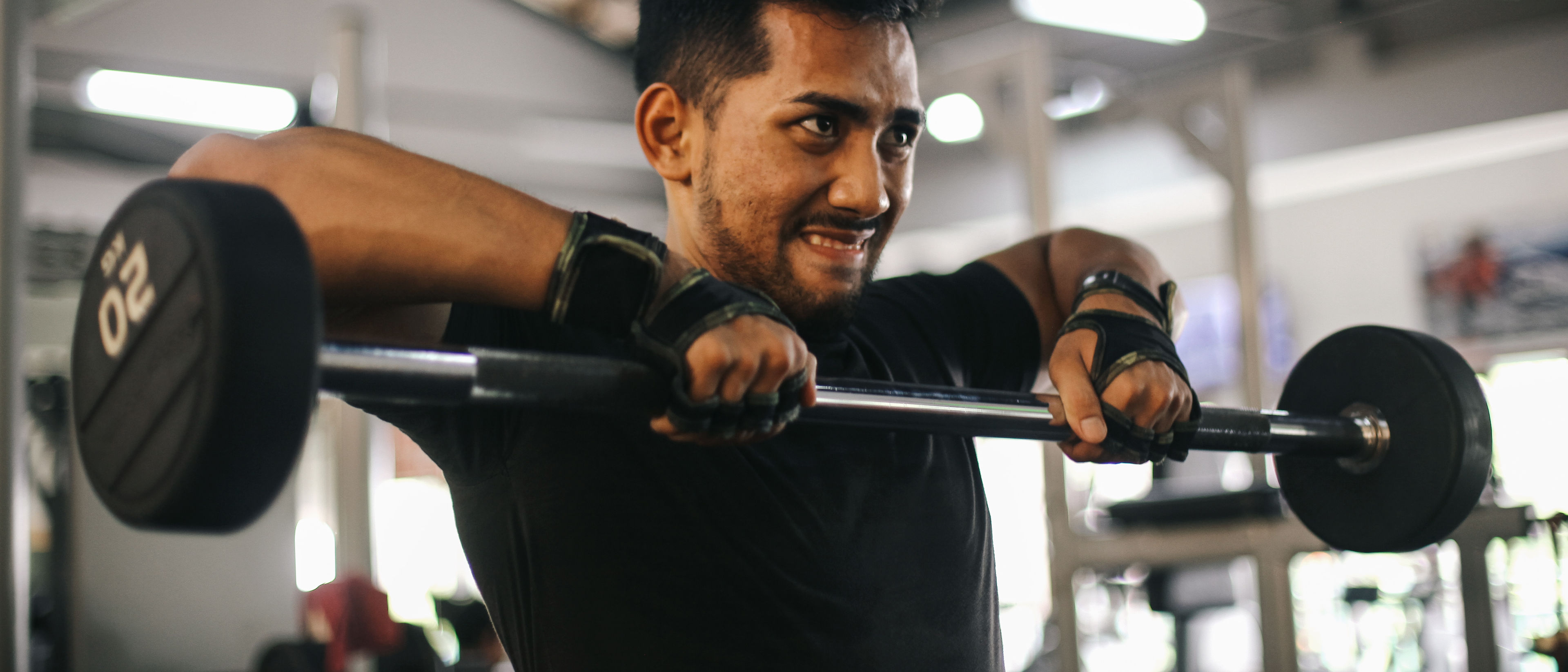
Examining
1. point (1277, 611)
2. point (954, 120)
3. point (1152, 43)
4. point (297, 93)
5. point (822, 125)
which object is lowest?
point (1277, 611)

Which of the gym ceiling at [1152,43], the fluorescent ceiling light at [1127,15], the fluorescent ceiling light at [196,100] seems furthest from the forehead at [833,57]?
the gym ceiling at [1152,43]

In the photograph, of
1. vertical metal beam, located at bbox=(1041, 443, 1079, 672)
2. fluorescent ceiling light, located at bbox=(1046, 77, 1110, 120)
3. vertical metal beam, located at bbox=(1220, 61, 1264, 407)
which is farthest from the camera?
fluorescent ceiling light, located at bbox=(1046, 77, 1110, 120)

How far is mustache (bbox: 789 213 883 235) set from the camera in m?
1.20

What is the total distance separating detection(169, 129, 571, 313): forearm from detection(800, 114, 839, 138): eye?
40 centimetres

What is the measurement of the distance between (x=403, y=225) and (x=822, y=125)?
494 mm

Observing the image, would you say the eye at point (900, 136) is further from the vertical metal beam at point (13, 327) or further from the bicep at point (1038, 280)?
the vertical metal beam at point (13, 327)

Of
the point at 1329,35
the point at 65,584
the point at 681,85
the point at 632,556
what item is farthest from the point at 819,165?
the point at 1329,35

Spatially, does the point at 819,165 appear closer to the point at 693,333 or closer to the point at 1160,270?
the point at 693,333

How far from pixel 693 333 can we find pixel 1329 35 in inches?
295

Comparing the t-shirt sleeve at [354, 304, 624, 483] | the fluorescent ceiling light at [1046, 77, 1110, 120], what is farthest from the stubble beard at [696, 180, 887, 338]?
the fluorescent ceiling light at [1046, 77, 1110, 120]

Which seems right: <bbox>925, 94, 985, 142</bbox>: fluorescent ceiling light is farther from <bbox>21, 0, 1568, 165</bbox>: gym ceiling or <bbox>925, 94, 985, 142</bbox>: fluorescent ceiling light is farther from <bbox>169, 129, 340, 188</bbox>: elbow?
<bbox>169, 129, 340, 188</bbox>: elbow

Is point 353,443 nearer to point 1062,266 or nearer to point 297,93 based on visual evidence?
point 1062,266

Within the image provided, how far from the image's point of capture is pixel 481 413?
1016 mm

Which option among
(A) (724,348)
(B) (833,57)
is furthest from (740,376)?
(B) (833,57)
